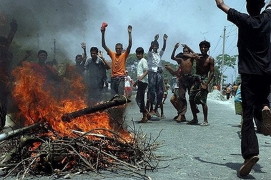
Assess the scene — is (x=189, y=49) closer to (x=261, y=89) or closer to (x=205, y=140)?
(x=205, y=140)

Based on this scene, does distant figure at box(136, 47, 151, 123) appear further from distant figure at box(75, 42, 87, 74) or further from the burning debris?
the burning debris

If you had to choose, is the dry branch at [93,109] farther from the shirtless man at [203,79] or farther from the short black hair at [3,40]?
the shirtless man at [203,79]

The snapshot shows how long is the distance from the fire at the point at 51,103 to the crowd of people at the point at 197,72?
1.01 meters

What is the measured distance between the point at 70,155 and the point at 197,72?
5.76m

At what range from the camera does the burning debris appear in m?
4.44

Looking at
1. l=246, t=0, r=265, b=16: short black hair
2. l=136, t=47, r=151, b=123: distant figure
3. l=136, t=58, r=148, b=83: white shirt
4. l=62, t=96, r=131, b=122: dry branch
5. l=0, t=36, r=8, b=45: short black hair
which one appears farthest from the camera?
l=136, t=58, r=148, b=83: white shirt

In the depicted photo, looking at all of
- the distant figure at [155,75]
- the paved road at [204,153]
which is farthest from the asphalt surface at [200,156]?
the distant figure at [155,75]

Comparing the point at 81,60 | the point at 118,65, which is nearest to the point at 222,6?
the point at 118,65

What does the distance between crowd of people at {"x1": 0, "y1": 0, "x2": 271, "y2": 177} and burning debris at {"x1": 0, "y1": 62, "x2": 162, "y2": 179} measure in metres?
1.25

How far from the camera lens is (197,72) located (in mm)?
9695

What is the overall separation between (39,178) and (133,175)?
0.99m

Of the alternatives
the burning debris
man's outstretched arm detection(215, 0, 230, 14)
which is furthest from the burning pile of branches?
man's outstretched arm detection(215, 0, 230, 14)

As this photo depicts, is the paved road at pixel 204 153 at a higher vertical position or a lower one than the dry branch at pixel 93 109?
lower

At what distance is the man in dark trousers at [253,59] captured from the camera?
4602mm
